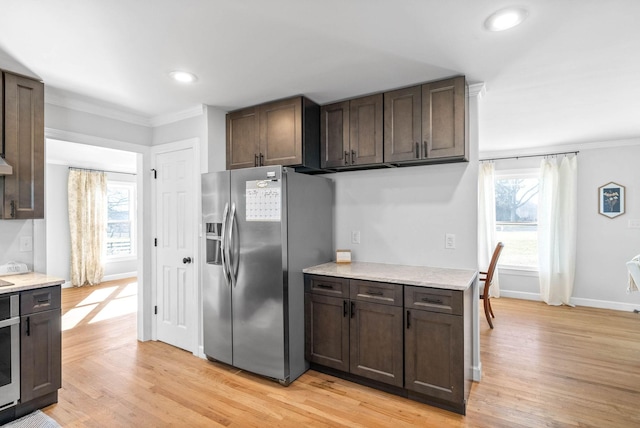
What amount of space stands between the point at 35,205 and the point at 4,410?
1.42 m

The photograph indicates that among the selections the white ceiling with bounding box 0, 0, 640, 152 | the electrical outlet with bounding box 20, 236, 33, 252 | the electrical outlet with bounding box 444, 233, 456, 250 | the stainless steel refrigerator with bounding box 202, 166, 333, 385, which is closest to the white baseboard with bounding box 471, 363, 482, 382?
the electrical outlet with bounding box 444, 233, 456, 250

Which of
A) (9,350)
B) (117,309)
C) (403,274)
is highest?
(403,274)

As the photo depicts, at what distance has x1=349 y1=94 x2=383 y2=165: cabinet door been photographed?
9.37ft

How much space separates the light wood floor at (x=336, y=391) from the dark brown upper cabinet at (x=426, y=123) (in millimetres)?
1891

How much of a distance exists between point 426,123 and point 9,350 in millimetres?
3368

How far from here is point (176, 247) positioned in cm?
345

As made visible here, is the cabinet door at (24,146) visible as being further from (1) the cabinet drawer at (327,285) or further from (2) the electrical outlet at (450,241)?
(2) the electrical outlet at (450,241)

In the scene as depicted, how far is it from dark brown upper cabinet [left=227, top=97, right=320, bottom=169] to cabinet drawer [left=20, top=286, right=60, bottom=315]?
179 centimetres

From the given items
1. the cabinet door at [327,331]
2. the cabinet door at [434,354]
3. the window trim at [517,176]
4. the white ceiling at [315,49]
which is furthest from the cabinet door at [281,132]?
the window trim at [517,176]

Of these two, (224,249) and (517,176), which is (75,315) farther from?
(517,176)

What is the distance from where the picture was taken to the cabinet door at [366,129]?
286cm

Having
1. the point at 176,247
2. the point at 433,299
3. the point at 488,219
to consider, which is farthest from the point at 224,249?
the point at 488,219

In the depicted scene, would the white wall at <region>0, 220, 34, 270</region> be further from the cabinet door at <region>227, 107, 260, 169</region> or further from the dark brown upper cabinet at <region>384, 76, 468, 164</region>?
the dark brown upper cabinet at <region>384, 76, 468, 164</region>

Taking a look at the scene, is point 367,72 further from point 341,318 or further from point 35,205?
point 35,205
